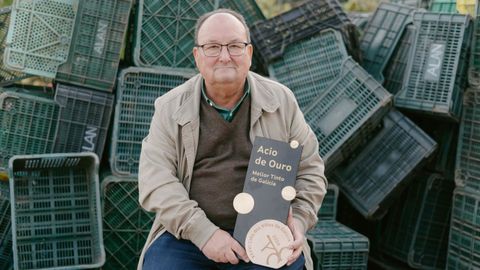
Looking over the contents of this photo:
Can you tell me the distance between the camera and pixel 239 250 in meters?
2.68

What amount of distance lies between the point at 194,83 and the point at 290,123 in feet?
1.47

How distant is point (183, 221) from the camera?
108 inches

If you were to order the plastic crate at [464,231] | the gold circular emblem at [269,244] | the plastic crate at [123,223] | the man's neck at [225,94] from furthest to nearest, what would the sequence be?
the plastic crate at [123,223]
the plastic crate at [464,231]
the man's neck at [225,94]
the gold circular emblem at [269,244]

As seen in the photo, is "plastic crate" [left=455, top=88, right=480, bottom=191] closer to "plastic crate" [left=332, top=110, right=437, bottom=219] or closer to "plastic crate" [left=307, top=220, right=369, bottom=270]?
"plastic crate" [left=332, top=110, right=437, bottom=219]

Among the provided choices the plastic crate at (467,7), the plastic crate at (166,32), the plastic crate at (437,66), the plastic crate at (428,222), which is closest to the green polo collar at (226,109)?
the plastic crate at (166,32)

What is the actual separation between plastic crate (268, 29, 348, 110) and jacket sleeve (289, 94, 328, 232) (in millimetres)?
1412

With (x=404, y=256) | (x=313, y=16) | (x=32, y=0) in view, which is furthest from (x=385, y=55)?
(x=32, y=0)

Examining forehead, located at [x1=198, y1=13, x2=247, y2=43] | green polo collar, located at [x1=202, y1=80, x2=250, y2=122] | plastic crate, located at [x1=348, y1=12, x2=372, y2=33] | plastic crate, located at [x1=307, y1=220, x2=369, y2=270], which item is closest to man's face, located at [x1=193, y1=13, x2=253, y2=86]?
forehead, located at [x1=198, y1=13, x2=247, y2=43]

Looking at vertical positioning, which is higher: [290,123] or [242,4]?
[242,4]

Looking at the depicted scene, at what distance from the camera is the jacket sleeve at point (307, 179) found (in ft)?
9.38

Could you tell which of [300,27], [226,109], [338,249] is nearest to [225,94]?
[226,109]

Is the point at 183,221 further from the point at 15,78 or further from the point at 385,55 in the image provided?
the point at 385,55

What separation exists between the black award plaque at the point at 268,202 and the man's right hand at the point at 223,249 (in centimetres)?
3

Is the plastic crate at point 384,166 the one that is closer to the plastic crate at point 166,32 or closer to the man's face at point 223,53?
the plastic crate at point 166,32
